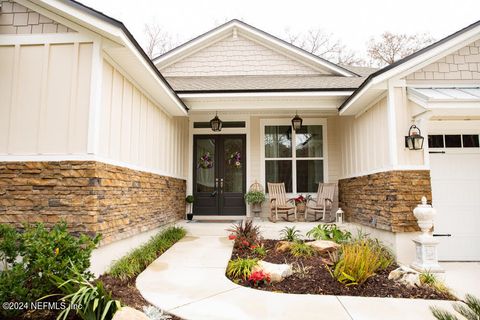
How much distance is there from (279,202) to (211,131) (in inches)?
103

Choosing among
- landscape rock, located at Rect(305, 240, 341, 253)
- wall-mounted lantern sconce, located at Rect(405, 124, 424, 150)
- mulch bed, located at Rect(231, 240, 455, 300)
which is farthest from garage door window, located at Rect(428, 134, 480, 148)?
mulch bed, located at Rect(231, 240, 455, 300)

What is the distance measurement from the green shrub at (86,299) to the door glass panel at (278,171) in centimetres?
573

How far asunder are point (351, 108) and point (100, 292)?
5.63 meters

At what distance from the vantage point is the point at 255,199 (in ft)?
24.6

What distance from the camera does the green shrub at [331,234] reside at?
18.7 ft

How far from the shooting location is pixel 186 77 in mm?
8734

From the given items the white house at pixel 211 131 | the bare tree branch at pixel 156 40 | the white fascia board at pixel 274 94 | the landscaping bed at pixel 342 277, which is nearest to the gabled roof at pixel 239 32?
the white house at pixel 211 131

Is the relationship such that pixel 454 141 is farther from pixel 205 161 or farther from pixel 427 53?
pixel 205 161

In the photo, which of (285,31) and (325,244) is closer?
(325,244)

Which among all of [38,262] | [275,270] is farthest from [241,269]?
[38,262]

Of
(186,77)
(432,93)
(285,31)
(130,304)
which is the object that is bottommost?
(130,304)

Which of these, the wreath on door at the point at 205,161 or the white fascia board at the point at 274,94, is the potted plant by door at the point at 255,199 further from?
the white fascia board at the point at 274,94

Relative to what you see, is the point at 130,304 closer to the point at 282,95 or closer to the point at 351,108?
the point at 282,95

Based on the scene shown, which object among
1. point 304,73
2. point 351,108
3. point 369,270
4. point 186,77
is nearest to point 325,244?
point 369,270
